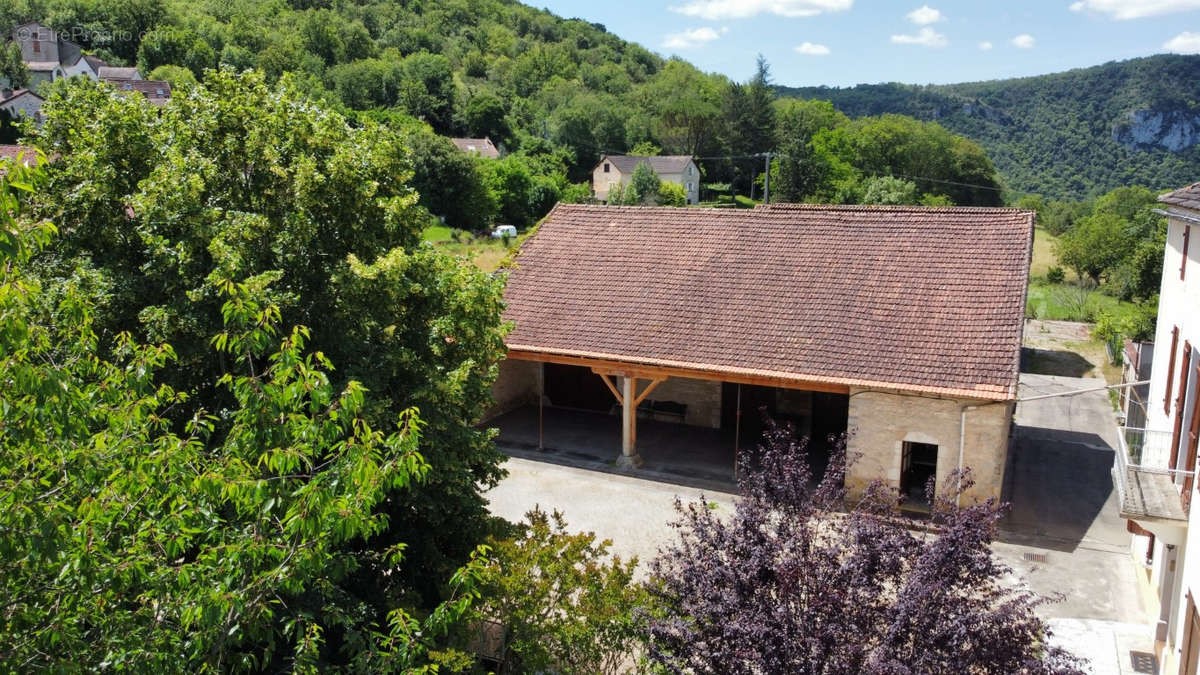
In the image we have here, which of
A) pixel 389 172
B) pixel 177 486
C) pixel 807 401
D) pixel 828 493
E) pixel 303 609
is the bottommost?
pixel 807 401

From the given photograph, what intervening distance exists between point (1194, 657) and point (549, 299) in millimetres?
13546

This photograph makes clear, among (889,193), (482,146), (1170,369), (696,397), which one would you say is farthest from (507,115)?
(1170,369)

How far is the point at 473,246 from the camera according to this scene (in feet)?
164

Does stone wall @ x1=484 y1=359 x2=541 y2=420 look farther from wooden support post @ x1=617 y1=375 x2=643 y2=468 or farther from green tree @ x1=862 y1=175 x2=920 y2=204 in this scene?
green tree @ x1=862 y1=175 x2=920 y2=204

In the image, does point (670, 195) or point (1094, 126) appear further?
point (1094, 126)

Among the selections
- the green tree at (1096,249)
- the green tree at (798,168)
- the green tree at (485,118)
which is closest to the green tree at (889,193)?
the green tree at (798,168)

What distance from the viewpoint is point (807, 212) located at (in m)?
20.0

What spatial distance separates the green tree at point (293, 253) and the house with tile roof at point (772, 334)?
7.36 meters

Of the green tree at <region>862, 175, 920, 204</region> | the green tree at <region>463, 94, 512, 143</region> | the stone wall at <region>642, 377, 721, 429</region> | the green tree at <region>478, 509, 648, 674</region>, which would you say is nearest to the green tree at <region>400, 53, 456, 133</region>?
the green tree at <region>463, 94, 512, 143</region>

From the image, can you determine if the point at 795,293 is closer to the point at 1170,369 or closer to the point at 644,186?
the point at 1170,369

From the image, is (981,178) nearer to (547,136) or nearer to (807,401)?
(547,136)

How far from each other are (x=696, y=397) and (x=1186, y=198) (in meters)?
12.0

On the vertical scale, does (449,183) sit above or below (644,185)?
above

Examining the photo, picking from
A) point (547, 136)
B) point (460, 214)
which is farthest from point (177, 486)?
point (547, 136)
